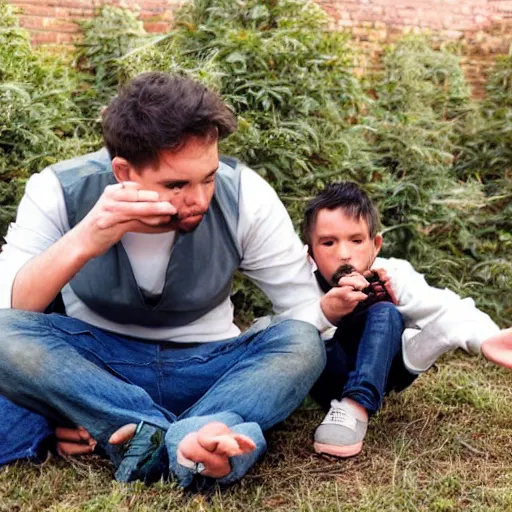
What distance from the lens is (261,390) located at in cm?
226

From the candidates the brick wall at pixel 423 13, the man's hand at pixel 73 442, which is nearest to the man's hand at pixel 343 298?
the man's hand at pixel 73 442

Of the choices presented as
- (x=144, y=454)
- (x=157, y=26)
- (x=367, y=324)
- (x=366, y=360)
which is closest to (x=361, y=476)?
(x=366, y=360)

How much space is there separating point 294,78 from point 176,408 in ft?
6.93

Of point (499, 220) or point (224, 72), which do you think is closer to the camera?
point (224, 72)

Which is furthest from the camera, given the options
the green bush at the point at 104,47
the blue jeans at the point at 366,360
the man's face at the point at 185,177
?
the green bush at the point at 104,47

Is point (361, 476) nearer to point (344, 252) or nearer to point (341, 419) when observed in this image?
point (341, 419)

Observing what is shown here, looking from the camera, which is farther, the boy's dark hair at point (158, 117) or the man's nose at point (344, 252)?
the man's nose at point (344, 252)

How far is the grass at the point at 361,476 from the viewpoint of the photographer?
215 cm

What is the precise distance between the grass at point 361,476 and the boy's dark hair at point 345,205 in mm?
693

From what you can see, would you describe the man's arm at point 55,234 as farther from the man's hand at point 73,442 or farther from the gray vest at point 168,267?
the man's hand at point 73,442

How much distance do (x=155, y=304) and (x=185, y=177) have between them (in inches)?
18.2

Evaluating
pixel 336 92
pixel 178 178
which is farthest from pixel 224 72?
pixel 178 178

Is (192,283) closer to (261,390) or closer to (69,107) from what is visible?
(261,390)

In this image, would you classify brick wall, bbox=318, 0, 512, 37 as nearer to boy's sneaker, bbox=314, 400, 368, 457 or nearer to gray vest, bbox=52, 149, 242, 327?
gray vest, bbox=52, 149, 242, 327
